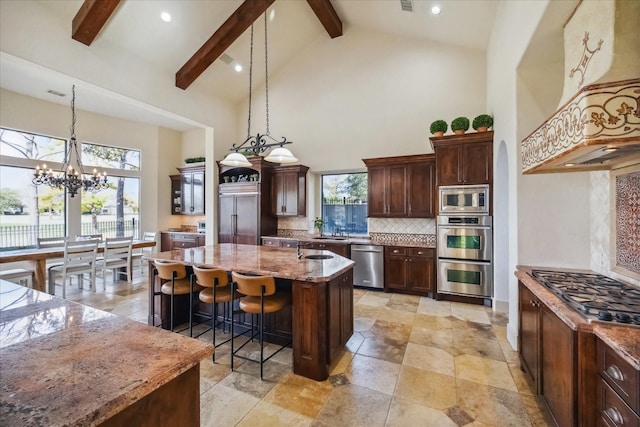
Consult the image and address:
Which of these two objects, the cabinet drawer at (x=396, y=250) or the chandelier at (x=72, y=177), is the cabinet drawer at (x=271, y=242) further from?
the chandelier at (x=72, y=177)

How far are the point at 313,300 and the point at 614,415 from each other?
70.3 inches

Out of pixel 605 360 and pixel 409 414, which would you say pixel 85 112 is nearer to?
pixel 409 414

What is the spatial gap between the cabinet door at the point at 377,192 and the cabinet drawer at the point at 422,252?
0.83m

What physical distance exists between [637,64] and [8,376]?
3000 millimetres

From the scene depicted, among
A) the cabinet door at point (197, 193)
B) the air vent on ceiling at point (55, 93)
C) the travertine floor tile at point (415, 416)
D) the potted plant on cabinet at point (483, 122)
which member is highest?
the air vent on ceiling at point (55, 93)

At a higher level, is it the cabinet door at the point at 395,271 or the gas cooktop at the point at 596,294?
the gas cooktop at the point at 596,294

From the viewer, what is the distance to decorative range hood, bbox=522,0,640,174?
131 cm

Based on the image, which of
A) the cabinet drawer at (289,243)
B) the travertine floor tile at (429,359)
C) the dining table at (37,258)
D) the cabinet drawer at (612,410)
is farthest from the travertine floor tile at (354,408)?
the dining table at (37,258)

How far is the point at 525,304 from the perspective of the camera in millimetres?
2338

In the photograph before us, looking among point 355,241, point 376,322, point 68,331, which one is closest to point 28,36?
point 68,331

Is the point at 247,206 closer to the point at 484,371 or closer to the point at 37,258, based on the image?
the point at 37,258

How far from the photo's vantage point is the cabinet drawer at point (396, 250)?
484 cm

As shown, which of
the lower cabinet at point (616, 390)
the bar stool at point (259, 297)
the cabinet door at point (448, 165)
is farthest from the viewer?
the cabinet door at point (448, 165)

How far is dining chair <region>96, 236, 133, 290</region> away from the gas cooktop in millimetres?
6271
